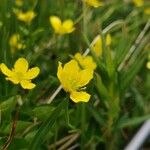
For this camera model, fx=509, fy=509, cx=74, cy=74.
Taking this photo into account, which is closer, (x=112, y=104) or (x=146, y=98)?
(x=112, y=104)

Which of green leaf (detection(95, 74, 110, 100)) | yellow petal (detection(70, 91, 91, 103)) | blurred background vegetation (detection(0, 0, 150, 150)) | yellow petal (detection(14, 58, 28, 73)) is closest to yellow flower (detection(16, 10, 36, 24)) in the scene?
blurred background vegetation (detection(0, 0, 150, 150))

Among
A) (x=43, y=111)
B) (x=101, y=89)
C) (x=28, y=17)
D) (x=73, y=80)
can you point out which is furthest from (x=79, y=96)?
(x=28, y=17)

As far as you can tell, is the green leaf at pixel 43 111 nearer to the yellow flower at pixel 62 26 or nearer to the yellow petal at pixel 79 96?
the yellow petal at pixel 79 96

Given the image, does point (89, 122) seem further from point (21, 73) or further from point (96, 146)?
point (21, 73)

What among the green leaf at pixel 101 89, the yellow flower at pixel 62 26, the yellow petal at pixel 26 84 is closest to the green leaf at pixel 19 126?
the yellow petal at pixel 26 84

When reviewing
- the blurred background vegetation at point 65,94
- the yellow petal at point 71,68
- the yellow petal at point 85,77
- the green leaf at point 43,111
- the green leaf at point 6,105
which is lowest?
the blurred background vegetation at point 65,94

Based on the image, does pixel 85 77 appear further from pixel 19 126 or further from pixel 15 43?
pixel 15 43

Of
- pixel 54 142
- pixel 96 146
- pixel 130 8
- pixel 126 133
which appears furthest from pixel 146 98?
pixel 130 8
